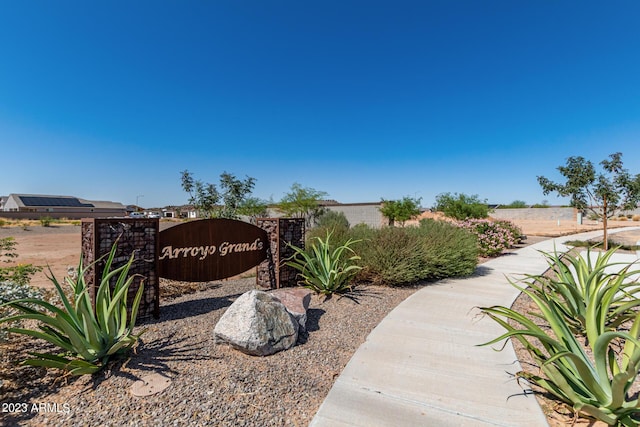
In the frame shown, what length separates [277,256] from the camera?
7.40 m

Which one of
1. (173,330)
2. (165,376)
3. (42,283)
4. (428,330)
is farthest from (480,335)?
(42,283)

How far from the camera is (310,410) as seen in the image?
3.02 m

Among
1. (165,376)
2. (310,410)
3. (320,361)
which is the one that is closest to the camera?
(310,410)

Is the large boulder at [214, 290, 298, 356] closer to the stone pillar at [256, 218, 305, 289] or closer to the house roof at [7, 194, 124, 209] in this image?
the stone pillar at [256, 218, 305, 289]

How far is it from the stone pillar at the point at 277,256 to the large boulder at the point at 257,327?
2.93 m

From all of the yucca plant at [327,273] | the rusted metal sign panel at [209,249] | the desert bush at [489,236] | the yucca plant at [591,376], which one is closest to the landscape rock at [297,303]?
the yucca plant at [327,273]

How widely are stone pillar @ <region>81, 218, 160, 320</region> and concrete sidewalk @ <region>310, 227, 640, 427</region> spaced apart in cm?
358

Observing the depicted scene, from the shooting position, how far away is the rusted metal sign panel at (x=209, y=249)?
582cm

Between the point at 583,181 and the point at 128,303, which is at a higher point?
the point at 583,181

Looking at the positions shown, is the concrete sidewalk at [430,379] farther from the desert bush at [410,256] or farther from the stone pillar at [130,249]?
the stone pillar at [130,249]

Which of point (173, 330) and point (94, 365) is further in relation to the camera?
point (173, 330)

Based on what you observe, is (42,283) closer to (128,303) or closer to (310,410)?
(128,303)

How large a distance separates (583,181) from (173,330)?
1810 centimetres

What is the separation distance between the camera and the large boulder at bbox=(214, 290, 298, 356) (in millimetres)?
3936
